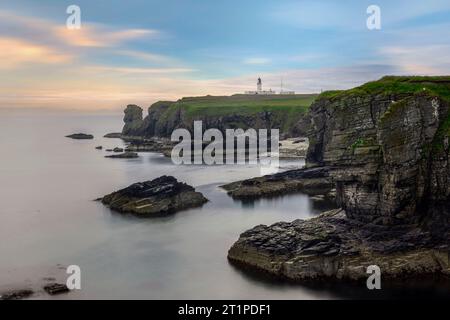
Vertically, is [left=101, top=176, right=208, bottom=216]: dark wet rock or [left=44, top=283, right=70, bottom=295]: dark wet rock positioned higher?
[left=101, top=176, right=208, bottom=216]: dark wet rock

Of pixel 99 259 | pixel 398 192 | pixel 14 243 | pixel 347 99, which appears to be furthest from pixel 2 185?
pixel 398 192

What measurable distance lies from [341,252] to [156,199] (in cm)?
3594

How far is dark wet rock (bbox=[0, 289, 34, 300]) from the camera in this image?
4375cm

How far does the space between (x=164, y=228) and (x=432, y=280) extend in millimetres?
33435

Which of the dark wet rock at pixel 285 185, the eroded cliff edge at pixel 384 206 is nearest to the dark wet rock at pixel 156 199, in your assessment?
the dark wet rock at pixel 285 185

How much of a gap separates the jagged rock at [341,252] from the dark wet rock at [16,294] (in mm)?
19159

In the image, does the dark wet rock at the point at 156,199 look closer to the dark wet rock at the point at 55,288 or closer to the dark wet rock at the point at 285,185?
the dark wet rock at the point at 285,185

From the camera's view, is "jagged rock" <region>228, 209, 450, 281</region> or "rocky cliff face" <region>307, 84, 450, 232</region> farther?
"rocky cliff face" <region>307, 84, 450, 232</region>

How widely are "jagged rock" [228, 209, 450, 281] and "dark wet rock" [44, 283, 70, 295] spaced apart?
16184mm

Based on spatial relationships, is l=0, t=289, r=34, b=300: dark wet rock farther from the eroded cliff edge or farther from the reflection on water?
the eroded cliff edge

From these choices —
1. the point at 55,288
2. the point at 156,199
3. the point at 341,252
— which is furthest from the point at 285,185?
the point at 55,288

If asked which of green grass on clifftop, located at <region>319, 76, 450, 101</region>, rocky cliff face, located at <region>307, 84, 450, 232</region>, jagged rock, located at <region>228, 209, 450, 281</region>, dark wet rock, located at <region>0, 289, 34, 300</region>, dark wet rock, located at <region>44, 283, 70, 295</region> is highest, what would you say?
green grass on clifftop, located at <region>319, 76, 450, 101</region>

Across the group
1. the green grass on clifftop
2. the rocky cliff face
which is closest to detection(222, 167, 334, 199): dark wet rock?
the green grass on clifftop

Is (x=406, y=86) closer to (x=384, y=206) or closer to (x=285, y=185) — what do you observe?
(x=384, y=206)
